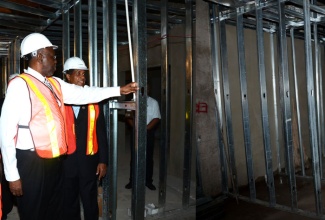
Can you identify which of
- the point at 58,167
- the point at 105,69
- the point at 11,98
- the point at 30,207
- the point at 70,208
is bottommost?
the point at 70,208

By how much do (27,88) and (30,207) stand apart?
35.1 inches

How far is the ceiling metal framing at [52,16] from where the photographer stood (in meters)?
3.56

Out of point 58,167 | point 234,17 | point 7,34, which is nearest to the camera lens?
point 58,167

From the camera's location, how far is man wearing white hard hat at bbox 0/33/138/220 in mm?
2117

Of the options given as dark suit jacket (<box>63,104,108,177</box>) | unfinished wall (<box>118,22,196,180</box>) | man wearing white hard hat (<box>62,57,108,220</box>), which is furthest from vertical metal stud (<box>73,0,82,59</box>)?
unfinished wall (<box>118,22,196,180</box>)

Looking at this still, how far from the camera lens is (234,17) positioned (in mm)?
3799

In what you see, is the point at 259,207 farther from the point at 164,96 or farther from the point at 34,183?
the point at 34,183

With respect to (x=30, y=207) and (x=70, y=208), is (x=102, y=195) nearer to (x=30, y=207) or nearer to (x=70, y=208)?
(x=70, y=208)

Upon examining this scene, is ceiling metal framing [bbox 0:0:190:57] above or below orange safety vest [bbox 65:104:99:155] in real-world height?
above

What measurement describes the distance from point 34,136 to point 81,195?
92cm

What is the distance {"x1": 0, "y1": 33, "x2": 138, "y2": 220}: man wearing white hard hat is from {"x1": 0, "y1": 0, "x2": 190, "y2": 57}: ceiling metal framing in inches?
48.8

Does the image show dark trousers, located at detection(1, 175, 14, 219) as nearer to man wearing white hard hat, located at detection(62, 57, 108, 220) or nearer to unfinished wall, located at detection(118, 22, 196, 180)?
man wearing white hard hat, located at detection(62, 57, 108, 220)

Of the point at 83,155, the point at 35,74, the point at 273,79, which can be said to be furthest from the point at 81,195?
the point at 273,79

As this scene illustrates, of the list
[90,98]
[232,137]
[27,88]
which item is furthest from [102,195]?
[232,137]
